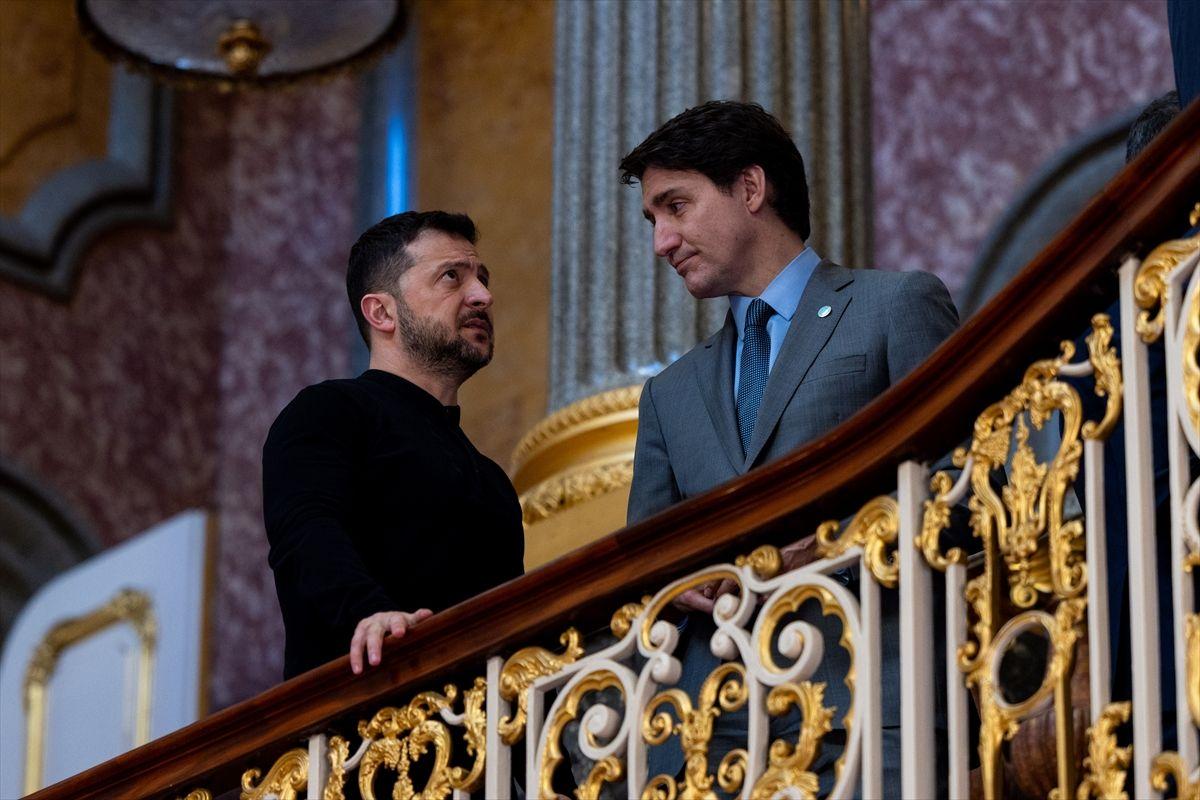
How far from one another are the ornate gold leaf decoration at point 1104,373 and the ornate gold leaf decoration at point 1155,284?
51 millimetres

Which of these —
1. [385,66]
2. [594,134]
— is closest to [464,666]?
[594,134]

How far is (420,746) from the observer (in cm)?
342

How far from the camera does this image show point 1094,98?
7.83 metres

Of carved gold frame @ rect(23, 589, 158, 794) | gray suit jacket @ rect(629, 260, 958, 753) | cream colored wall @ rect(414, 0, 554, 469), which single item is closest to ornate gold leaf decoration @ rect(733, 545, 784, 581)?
gray suit jacket @ rect(629, 260, 958, 753)

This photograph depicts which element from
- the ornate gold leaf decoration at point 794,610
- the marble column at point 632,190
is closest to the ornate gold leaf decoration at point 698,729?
the ornate gold leaf decoration at point 794,610

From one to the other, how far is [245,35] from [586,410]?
2507mm

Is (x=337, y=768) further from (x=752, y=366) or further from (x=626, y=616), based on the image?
(x=752, y=366)

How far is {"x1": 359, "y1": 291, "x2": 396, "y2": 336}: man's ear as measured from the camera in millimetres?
4145

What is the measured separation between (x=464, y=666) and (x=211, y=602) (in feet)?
17.9

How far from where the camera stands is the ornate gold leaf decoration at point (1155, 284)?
270 centimetres

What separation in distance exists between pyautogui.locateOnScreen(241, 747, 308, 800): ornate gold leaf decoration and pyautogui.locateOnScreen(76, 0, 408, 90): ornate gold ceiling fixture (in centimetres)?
423

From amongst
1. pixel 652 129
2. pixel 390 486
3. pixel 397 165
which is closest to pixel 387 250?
pixel 390 486

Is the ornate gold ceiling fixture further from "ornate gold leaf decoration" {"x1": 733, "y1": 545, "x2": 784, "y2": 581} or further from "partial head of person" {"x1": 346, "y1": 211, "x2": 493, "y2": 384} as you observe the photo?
"ornate gold leaf decoration" {"x1": 733, "y1": 545, "x2": 784, "y2": 581}

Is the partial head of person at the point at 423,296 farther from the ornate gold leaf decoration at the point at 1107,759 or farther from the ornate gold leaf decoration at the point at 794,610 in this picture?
the ornate gold leaf decoration at the point at 1107,759
